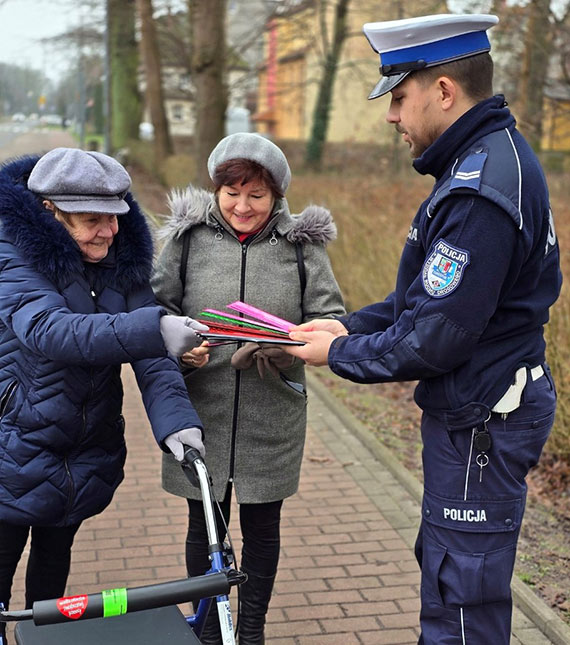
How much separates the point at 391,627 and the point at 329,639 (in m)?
0.29

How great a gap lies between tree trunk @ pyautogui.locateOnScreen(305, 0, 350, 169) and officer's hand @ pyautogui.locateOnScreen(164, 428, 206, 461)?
67.7ft

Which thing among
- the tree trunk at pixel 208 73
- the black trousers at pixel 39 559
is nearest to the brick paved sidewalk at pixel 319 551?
the black trousers at pixel 39 559

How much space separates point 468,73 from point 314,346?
90 centimetres

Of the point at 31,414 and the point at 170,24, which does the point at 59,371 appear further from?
the point at 170,24

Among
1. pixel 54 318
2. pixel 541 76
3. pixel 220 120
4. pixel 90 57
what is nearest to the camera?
pixel 54 318

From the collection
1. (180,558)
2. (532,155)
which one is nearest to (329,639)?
(180,558)

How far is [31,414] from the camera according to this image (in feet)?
9.36

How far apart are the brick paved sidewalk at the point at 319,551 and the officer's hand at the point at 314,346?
158 cm

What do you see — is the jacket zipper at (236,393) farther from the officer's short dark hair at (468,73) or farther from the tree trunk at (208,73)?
the tree trunk at (208,73)

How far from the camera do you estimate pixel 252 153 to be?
10.3 feet

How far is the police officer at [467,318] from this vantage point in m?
2.37

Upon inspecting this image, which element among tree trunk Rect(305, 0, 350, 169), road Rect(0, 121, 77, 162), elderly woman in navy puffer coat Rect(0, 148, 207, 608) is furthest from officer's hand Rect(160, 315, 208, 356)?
road Rect(0, 121, 77, 162)

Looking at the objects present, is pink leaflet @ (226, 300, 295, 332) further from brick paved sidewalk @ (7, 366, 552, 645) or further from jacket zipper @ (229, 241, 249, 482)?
brick paved sidewalk @ (7, 366, 552, 645)

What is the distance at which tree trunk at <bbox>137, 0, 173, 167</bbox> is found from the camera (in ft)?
76.4
